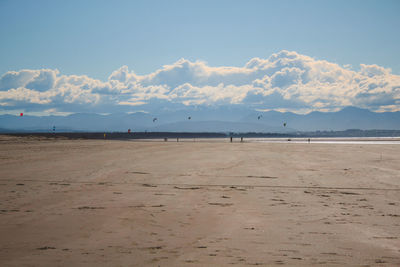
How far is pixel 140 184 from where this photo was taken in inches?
488

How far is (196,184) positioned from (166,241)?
656 centimetres

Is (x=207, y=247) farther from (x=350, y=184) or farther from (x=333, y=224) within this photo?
(x=350, y=184)

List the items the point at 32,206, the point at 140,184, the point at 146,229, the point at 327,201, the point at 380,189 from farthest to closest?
the point at 140,184 → the point at 380,189 → the point at 327,201 → the point at 32,206 → the point at 146,229

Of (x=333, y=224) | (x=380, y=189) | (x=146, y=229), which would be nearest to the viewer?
(x=146, y=229)

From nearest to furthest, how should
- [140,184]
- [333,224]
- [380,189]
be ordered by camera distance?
[333,224] < [380,189] < [140,184]

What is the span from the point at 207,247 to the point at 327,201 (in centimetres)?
552


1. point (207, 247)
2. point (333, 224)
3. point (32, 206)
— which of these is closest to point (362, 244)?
point (333, 224)

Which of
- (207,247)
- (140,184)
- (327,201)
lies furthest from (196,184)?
(207,247)

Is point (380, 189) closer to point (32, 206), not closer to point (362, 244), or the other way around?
point (362, 244)

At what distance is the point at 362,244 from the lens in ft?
19.2

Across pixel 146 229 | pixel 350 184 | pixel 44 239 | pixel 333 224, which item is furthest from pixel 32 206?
pixel 350 184

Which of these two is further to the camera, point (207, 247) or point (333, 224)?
point (333, 224)

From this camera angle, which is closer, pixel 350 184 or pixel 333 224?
pixel 333 224

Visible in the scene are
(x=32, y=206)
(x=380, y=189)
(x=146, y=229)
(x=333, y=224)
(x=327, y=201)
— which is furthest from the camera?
(x=380, y=189)
